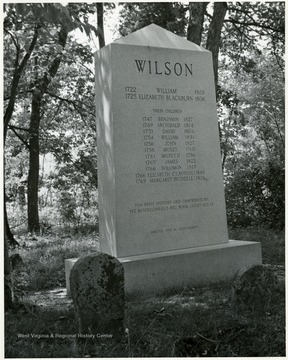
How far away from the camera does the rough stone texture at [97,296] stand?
4406 mm

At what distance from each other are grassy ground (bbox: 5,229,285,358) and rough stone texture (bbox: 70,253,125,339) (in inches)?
4.6

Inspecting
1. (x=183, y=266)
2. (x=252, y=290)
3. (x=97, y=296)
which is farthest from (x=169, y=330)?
(x=183, y=266)

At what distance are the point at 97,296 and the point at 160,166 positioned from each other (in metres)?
2.69

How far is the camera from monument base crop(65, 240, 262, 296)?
20.0 feet

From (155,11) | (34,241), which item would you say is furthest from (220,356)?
(155,11)

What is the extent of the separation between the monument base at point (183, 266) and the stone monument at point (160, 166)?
0.04 feet

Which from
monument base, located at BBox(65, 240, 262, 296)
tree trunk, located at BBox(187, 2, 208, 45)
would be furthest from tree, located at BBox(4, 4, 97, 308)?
tree trunk, located at BBox(187, 2, 208, 45)

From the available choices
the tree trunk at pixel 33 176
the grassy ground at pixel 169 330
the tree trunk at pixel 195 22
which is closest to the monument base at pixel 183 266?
the grassy ground at pixel 169 330

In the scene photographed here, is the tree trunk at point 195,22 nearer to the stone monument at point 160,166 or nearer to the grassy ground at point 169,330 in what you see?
the stone monument at point 160,166

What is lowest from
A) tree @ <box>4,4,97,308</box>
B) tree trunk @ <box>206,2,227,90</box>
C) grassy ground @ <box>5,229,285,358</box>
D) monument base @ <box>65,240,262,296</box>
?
grassy ground @ <box>5,229,285,358</box>

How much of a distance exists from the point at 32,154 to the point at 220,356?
11.5 m

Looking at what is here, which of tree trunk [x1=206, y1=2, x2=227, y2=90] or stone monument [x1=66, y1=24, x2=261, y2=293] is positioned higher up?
tree trunk [x1=206, y1=2, x2=227, y2=90]

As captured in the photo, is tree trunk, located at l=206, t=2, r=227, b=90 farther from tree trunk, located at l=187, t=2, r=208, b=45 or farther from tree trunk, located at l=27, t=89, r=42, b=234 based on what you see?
tree trunk, located at l=27, t=89, r=42, b=234

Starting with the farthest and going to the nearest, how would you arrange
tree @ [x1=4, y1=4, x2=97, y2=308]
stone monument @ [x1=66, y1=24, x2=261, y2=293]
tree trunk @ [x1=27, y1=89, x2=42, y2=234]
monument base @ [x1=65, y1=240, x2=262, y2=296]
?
tree trunk @ [x1=27, y1=89, x2=42, y2=234] → stone monument @ [x1=66, y1=24, x2=261, y2=293] → monument base @ [x1=65, y1=240, x2=262, y2=296] → tree @ [x1=4, y1=4, x2=97, y2=308]
